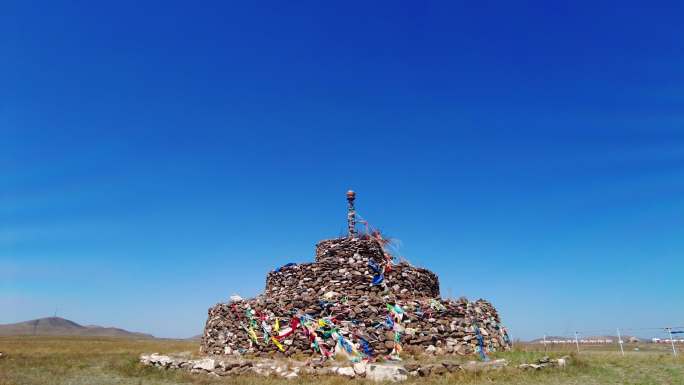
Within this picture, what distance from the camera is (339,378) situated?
1365 cm

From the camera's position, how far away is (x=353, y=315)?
16938 millimetres

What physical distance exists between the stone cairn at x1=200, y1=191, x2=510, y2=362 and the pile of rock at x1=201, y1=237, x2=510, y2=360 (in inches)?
1.5

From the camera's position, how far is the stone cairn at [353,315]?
16.5 m

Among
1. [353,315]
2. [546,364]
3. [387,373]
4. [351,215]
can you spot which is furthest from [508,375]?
[351,215]

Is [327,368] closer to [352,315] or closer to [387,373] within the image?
[387,373]

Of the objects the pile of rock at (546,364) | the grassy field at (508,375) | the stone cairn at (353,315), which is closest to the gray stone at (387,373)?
the grassy field at (508,375)

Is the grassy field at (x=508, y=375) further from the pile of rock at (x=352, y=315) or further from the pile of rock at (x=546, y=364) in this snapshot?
the pile of rock at (x=352, y=315)

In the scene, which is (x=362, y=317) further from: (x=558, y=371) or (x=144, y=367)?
(x=144, y=367)

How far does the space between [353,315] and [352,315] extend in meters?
0.04

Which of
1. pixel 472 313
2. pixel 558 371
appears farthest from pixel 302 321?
pixel 558 371

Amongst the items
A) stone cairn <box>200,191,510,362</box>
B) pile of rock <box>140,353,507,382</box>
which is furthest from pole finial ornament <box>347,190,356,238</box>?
pile of rock <box>140,353,507,382</box>

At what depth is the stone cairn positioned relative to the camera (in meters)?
16.5

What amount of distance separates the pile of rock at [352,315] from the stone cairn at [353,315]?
0.04 m

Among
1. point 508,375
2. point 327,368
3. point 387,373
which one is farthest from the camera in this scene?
point 327,368
